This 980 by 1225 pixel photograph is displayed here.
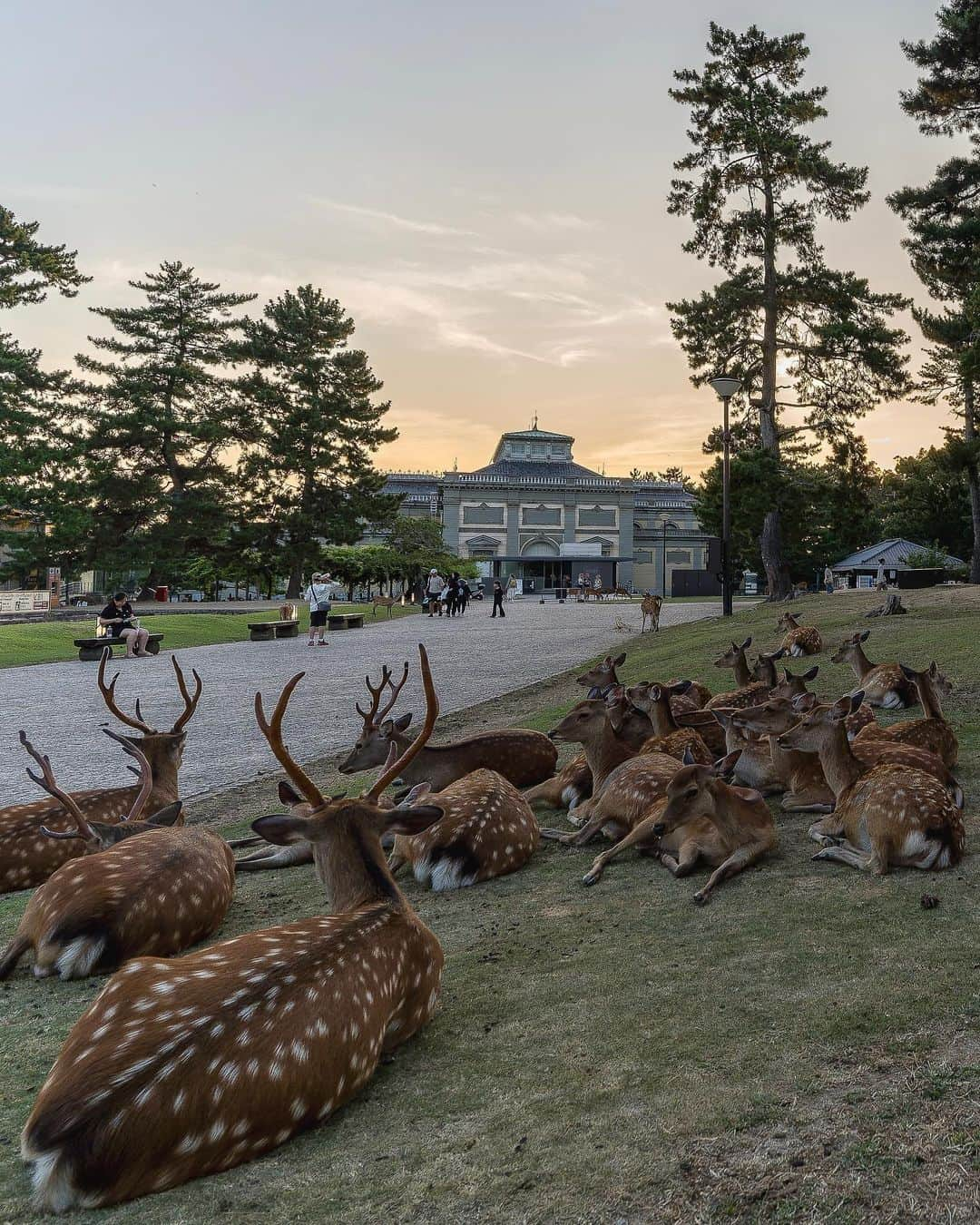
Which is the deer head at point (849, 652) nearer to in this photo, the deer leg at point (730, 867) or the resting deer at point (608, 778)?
the resting deer at point (608, 778)

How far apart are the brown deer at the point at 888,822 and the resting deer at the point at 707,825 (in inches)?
12.0

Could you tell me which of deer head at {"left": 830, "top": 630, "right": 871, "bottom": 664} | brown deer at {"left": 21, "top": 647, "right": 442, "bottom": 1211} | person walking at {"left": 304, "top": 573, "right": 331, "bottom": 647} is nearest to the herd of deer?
brown deer at {"left": 21, "top": 647, "right": 442, "bottom": 1211}

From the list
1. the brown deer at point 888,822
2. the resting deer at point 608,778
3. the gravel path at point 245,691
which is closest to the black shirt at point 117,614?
the gravel path at point 245,691

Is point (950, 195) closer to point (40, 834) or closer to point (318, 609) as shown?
point (318, 609)

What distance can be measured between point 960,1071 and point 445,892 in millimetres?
2632

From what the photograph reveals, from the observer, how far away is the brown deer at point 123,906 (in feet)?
11.6

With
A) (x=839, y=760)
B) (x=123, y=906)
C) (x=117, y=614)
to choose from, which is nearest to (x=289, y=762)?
(x=123, y=906)

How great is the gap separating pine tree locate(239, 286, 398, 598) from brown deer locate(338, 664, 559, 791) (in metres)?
42.3

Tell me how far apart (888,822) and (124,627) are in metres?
16.7

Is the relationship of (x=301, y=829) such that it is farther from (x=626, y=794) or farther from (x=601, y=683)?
(x=601, y=683)

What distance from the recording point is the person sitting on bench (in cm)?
1764

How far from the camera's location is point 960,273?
2359 centimetres

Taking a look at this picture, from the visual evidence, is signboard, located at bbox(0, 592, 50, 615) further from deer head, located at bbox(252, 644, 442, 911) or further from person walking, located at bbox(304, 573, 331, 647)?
deer head, located at bbox(252, 644, 442, 911)

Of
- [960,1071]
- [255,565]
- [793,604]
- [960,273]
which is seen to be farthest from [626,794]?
[255,565]
